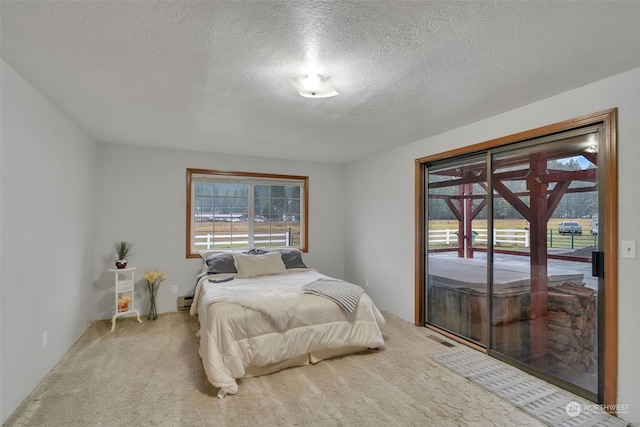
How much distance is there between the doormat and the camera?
6.79 ft

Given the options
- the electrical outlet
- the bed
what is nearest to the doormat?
the bed

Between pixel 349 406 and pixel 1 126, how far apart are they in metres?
2.96

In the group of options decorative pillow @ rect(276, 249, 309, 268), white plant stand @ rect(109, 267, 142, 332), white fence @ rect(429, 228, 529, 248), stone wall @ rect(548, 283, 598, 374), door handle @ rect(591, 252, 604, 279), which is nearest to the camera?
door handle @ rect(591, 252, 604, 279)

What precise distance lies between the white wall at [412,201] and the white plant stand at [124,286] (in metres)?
3.22

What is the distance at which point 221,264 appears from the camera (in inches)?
163

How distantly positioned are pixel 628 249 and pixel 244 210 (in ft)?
14.4

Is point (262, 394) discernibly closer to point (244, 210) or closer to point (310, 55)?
point (310, 55)

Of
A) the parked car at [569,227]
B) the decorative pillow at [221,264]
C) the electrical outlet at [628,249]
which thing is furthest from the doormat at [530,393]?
the decorative pillow at [221,264]

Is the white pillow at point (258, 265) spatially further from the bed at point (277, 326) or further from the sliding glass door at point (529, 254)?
the sliding glass door at point (529, 254)

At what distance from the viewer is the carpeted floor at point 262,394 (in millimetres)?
2078

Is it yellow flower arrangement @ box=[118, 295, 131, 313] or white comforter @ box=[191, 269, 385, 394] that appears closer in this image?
white comforter @ box=[191, 269, 385, 394]

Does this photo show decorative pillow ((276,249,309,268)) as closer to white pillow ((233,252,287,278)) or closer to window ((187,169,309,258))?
white pillow ((233,252,287,278))

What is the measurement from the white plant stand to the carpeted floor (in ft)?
1.90

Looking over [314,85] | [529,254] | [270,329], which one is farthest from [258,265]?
[529,254]
